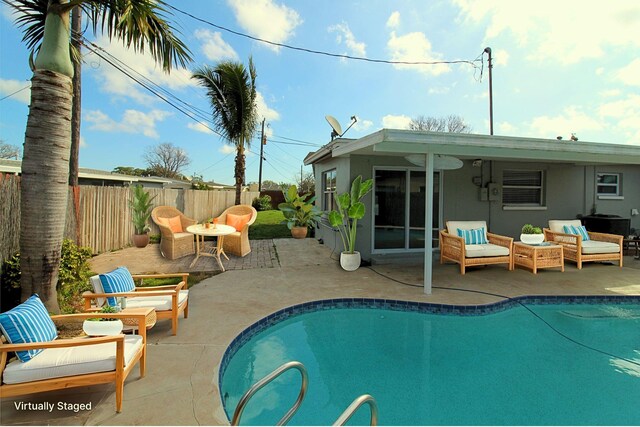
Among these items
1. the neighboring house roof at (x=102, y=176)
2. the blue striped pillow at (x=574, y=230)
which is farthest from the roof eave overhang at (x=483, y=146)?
the neighboring house roof at (x=102, y=176)

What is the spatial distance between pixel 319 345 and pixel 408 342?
125 centimetres

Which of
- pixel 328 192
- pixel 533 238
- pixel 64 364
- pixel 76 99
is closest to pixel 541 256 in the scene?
pixel 533 238

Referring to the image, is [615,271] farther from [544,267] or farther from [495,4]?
[495,4]

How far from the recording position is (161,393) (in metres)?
2.81

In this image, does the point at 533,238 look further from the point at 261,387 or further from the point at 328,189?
the point at 261,387

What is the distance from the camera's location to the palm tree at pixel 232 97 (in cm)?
1309

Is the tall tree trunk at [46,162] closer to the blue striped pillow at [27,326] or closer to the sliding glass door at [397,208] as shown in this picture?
the blue striped pillow at [27,326]

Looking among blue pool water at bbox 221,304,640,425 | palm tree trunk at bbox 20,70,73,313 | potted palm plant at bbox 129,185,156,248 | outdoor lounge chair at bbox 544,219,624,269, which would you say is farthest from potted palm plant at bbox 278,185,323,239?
palm tree trunk at bbox 20,70,73,313

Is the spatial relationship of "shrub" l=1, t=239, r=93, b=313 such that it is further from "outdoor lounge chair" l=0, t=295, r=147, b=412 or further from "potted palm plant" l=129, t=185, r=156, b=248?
"potted palm plant" l=129, t=185, r=156, b=248

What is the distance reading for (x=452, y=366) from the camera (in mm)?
3809

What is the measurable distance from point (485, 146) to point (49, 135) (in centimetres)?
667

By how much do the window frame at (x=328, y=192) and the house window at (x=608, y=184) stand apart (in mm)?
8773

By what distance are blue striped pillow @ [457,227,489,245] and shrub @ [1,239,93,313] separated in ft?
24.8

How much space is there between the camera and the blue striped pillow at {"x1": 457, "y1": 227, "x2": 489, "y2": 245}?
25.0 ft
